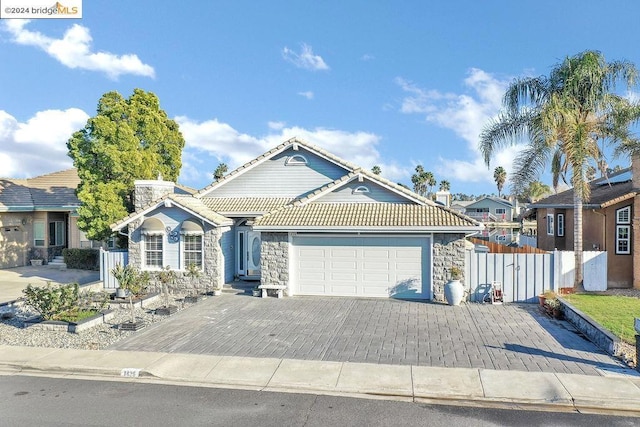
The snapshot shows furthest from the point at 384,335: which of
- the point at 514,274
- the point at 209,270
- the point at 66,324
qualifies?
the point at 66,324

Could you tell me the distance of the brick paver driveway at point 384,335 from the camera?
10.4m

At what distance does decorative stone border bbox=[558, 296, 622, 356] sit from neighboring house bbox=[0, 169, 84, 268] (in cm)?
2652

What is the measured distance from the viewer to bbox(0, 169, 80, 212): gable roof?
90.9 ft

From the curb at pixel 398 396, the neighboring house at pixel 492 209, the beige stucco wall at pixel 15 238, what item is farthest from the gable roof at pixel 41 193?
the neighboring house at pixel 492 209

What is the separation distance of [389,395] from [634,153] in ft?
52.3

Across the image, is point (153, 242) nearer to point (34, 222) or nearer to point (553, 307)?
point (34, 222)

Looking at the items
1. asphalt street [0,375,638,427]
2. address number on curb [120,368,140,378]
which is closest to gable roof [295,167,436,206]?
address number on curb [120,368,140,378]

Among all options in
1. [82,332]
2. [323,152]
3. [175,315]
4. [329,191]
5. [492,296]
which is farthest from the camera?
[323,152]

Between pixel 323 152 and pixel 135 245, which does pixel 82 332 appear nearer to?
pixel 135 245

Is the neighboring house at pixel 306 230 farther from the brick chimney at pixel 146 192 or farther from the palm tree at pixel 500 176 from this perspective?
the palm tree at pixel 500 176

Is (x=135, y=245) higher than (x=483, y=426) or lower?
higher

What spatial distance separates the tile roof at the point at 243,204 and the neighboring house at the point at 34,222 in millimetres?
12119

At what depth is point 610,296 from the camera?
17125 mm

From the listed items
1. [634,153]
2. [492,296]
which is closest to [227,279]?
[492,296]
